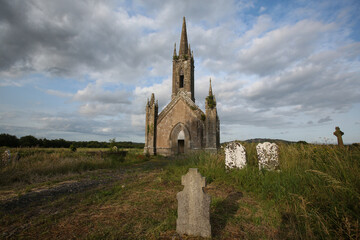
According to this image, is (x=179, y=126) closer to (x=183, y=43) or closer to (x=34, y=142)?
(x=183, y=43)

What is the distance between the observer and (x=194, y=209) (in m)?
3.37

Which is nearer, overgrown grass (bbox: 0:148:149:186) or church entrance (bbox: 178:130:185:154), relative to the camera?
overgrown grass (bbox: 0:148:149:186)

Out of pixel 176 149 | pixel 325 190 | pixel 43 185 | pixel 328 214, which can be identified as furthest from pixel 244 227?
pixel 176 149

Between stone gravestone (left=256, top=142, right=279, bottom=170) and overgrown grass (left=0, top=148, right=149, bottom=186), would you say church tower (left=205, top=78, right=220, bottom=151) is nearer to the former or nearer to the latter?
overgrown grass (left=0, top=148, right=149, bottom=186)

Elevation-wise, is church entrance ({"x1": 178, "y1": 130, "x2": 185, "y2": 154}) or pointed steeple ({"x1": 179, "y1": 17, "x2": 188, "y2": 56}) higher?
pointed steeple ({"x1": 179, "y1": 17, "x2": 188, "y2": 56})

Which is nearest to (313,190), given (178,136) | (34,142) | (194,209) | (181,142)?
(194,209)

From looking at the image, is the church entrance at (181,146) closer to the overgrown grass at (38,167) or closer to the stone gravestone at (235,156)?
the overgrown grass at (38,167)

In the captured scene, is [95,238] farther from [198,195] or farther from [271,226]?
[271,226]

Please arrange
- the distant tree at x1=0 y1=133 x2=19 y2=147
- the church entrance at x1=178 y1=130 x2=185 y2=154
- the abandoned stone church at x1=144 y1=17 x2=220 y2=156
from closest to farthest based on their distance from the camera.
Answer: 1. the abandoned stone church at x1=144 y1=17 x2=220 y2=156
2. the church entrance at x1=178 y1=130 x2=185 y2=154
3. the distant tree at x1=0 y1=133 x2=19 y2=147

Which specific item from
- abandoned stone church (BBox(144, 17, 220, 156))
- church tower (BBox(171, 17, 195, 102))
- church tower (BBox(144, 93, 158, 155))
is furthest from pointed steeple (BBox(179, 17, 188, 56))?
church tower (BBox(144, 93, 158, 155))

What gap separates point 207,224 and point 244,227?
35.2 inches

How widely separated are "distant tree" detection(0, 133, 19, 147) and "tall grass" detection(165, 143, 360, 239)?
30212mm

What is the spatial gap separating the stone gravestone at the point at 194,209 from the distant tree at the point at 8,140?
32517mm

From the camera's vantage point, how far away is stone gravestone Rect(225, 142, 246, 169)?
24.3 feet
